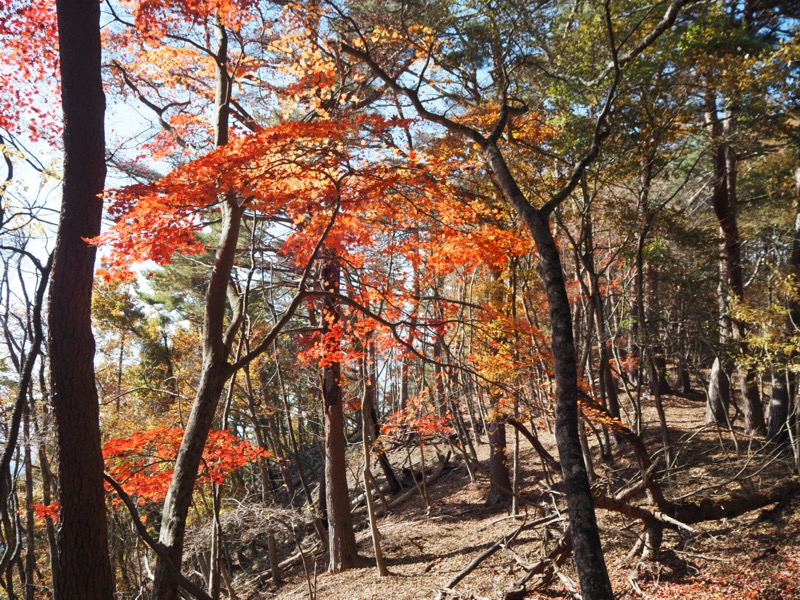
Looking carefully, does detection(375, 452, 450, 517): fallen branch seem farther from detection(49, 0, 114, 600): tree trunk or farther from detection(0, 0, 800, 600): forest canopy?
detection(49, 0, 114, 600): tree trunk

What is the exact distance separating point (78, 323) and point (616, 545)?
782 cm

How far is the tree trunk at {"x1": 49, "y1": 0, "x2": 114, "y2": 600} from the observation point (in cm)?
421

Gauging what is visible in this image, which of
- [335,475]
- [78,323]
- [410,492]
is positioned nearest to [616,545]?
[335,475]

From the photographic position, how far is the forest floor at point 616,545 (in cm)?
583

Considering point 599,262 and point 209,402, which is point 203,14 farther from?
point 599,262

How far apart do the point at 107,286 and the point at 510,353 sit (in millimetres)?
17544

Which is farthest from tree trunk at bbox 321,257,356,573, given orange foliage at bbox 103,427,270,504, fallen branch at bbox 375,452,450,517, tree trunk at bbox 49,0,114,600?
tree trunk at bbox 49,0,114,600

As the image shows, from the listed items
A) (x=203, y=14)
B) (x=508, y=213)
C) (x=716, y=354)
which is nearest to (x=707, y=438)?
(x=716, y=354)

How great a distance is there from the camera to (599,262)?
17031 mm

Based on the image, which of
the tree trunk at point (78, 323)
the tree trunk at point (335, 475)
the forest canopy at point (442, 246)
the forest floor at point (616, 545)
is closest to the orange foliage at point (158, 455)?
the forest canopy at point (442, 246)

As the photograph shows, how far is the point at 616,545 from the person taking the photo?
7.60 meters

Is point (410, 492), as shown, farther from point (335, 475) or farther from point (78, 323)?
point (78, 323)

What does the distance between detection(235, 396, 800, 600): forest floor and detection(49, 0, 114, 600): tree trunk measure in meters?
3.48

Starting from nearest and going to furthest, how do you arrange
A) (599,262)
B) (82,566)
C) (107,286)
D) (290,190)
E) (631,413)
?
(82,566) → (290,190) → (631,413) → (599,262) → (107,286)
